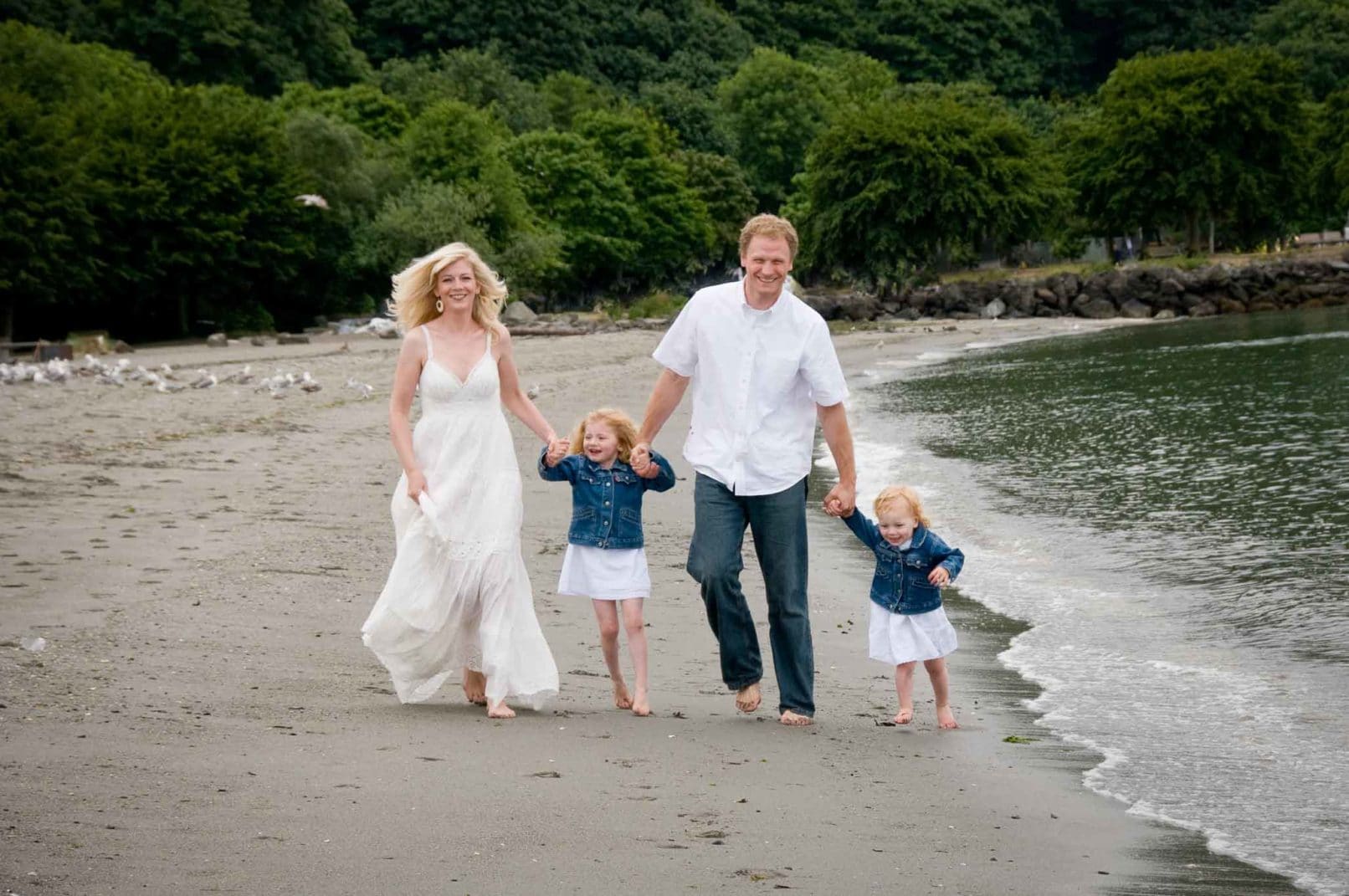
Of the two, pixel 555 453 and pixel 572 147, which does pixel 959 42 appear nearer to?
pixel 572 147

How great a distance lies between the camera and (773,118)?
113 m

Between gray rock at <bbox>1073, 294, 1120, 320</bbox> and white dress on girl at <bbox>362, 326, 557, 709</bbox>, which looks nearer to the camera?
white dress on girl at <bbox>362, 326, 557, 709</bbox>

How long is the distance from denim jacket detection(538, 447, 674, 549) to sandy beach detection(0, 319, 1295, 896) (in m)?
0.76

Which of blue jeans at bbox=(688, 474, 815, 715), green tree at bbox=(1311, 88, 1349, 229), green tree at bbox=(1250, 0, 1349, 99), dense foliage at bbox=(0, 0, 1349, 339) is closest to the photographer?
blue jeans at bbox=(688, 474, 815, 715)

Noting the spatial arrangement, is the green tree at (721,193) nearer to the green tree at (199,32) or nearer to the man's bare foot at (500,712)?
the green tree at (199,32)

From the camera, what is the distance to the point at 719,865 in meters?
4.90

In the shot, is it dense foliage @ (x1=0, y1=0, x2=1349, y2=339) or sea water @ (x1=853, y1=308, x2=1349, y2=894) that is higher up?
dense foliage @ (x1=0, y1=0, x2=1349, y2=339)

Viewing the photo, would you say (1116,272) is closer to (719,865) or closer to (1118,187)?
(1118,187)

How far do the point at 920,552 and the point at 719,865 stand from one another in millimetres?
2472

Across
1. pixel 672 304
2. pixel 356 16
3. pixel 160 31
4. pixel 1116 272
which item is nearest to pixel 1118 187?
pixel 1116 272

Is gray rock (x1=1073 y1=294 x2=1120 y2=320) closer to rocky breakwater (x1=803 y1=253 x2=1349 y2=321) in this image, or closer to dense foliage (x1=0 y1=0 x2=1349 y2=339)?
rocky breakwater (x1=803 y1=253 x2=1349 y2=321)

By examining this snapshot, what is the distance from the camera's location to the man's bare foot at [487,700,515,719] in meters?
6.86

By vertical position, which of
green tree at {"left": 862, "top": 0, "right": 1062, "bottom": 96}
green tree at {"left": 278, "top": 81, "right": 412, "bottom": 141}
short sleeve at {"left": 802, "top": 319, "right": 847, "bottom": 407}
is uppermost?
green tree at {"left": 862, "top": 0, "right": 1062, "bottom": 96}

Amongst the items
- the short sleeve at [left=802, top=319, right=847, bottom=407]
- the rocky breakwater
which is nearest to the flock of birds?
the short sleeve at [left=802, top=319, right=847, bottom=407]
